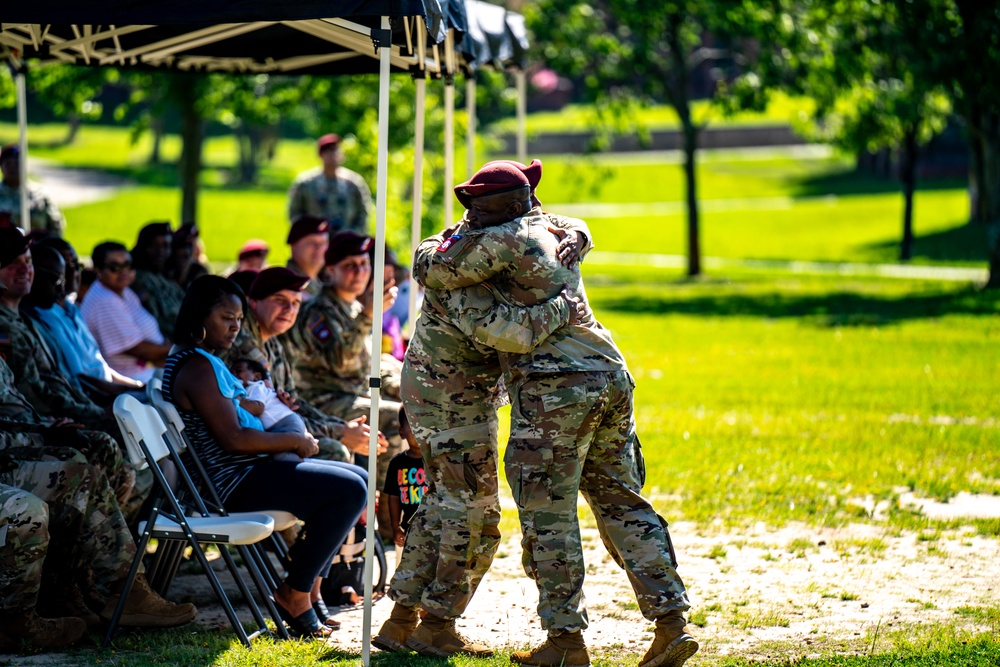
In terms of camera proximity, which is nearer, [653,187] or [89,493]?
[89,493]

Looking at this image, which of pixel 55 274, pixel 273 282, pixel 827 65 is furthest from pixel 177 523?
pixel 827 65

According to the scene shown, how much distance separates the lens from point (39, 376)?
6059mm

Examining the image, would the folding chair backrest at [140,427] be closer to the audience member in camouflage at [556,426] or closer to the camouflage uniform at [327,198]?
the audience member in camouflage at [556,426]

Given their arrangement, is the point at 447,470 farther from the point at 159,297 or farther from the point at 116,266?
the point at 159,297

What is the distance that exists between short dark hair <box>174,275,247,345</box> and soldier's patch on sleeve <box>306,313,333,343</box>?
40.4 inches

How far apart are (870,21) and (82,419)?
17987 mm

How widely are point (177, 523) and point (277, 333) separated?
4.04 ft

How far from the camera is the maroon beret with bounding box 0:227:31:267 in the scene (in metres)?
5.99

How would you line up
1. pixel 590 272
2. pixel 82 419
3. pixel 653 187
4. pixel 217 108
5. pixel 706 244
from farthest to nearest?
pixel 653 187, pixel 706 244, pixel 590 272, pixel 217 108, pixel 82 419

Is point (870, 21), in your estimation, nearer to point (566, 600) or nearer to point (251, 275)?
point (251, 275)

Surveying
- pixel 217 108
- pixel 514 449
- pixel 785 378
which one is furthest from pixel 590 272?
pixel 514 449

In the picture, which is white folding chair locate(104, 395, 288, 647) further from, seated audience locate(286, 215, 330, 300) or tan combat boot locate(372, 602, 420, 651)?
seated audience locate(286, 215, 330, 300)

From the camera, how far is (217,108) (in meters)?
20.7

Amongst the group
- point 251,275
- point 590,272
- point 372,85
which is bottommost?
point 590,272
